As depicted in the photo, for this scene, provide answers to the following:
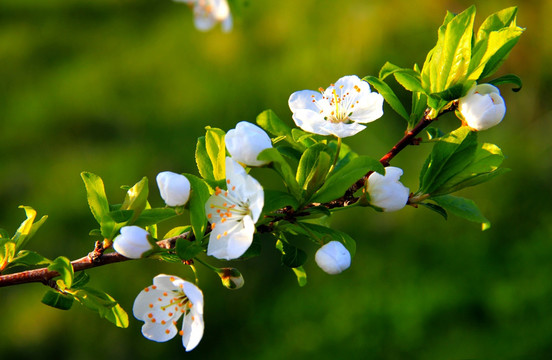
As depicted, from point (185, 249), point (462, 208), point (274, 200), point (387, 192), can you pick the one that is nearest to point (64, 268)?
point (185, 249)

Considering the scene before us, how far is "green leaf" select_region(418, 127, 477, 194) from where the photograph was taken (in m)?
0.80

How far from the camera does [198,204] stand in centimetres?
77

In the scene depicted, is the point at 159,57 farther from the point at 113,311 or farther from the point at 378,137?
the point at 113,311

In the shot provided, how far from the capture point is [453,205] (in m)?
0.83

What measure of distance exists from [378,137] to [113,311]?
239 cm

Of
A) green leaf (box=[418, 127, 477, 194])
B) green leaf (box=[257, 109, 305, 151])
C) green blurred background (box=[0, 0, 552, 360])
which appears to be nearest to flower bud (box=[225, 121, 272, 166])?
green leaf (box=[257, 109, 305, 151])

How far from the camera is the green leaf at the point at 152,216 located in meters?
0.80

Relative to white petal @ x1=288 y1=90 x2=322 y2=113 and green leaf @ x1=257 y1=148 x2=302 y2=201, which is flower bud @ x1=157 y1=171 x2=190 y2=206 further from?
white petal @ x1=288 y1=90 x2=322 y2=113

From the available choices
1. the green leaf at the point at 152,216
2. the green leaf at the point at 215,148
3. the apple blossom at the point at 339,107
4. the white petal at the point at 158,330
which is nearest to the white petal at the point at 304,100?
the apple blossom at the point at 339,107

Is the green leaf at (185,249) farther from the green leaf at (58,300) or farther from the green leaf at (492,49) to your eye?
the green leaf at (492,49)

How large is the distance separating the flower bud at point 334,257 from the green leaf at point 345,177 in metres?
0.06

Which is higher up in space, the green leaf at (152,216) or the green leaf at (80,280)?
the green leaf at (152,216)

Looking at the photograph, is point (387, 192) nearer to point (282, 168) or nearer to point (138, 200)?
point (282, 168)

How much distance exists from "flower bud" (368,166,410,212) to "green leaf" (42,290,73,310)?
16.5 inches
